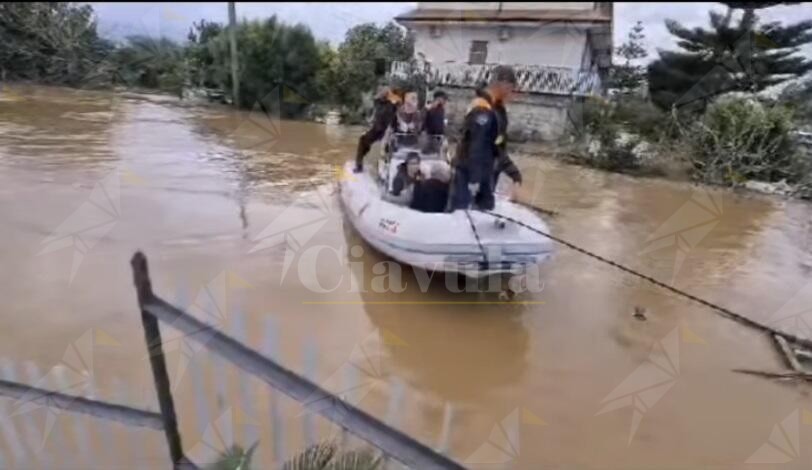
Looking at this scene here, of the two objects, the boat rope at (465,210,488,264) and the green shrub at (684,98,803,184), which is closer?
the boat rope at (465,210,488,264)

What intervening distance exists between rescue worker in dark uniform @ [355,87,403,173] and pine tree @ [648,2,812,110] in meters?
1.94

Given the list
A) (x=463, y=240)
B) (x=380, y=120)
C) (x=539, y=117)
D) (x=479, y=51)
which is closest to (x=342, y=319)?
(x=463, y=240)

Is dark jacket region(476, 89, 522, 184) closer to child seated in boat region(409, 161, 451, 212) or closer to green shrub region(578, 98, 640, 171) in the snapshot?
child seated in boat region(409, 161, 451, 212)

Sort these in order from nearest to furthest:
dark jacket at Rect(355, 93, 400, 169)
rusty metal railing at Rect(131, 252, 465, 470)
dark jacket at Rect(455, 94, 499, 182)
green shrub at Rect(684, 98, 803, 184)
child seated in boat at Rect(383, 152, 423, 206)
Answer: rusty metal railing at Rect(131, 252, 465, 470) → dark jacket at Rect(455, 94, 499, 182) → child seated in boat at Rect(383, 152, 423, 206) → dark jacket at Rect(355, 93, 400, 169) → green shrub at Rect(684, 98, 803, 184)

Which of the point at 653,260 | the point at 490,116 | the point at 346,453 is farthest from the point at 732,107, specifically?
the point at 346,453

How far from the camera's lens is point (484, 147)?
342 cm

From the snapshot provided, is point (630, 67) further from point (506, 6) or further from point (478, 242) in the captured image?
point (478, 242)

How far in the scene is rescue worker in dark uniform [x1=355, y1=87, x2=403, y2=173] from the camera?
14.9 ft

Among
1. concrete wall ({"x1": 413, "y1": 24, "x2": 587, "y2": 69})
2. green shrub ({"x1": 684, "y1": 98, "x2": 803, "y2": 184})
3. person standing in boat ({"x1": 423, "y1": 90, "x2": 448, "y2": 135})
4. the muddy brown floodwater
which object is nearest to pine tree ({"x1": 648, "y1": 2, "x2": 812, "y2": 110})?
green shrub ({"x1": 684, "y1": 98, "x2": 803, "y2": 184})

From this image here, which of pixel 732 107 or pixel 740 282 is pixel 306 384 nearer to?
pixel 740 282

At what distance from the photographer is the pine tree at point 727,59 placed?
464 centimetres

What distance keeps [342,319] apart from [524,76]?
311cm

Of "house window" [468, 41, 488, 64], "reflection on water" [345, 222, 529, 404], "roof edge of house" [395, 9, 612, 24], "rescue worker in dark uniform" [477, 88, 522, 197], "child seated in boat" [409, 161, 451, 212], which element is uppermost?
"roof edge of house" [395, 9, 612, 24]

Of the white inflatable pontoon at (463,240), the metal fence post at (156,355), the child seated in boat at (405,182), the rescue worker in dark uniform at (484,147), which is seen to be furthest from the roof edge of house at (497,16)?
the metal fence post at (156,355)
